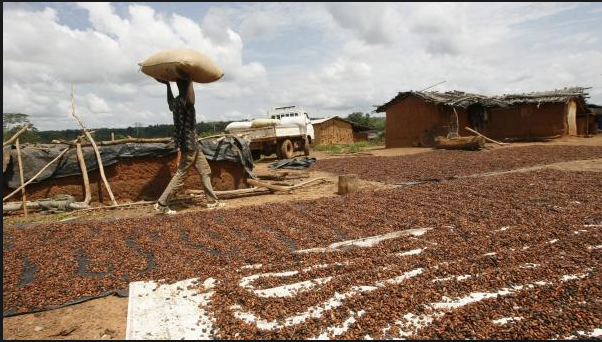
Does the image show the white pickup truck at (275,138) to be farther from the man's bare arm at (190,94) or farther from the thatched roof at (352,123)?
the thatched roof at (352,123)

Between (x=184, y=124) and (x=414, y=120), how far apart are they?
17053mm

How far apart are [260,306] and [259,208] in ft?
11.3

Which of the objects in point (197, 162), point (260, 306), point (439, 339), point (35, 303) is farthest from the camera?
point (197, 162)

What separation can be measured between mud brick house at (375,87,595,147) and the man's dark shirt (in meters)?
15.5

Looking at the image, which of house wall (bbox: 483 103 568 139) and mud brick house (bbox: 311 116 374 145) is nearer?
house wall (bbox: 483 103 568 139)

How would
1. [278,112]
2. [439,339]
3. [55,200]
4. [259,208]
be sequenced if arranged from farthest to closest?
[278,112] → [55,200] → [259,208] → [439,339]

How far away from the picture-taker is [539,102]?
777 inches

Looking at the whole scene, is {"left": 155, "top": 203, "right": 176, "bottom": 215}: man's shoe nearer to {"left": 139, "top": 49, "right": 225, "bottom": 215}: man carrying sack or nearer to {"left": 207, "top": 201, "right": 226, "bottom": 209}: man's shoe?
{"left": 139, "top": 49, "right": 225, "bottom": 215}: man carrying sack

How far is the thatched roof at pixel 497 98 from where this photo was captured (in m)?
19.7

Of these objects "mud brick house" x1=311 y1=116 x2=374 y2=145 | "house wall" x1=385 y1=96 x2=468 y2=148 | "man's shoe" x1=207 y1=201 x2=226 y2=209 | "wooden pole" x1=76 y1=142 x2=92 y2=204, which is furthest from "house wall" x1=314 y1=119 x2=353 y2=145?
"man's shoe" x1=207 y1=201 x2=226 y2=209

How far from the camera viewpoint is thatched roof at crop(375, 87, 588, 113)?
19.7 m

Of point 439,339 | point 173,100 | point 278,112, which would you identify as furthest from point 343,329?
point 278,112

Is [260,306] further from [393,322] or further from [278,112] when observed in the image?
[278,112]

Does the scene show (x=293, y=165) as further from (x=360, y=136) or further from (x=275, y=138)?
→ (x=360, y=136)
